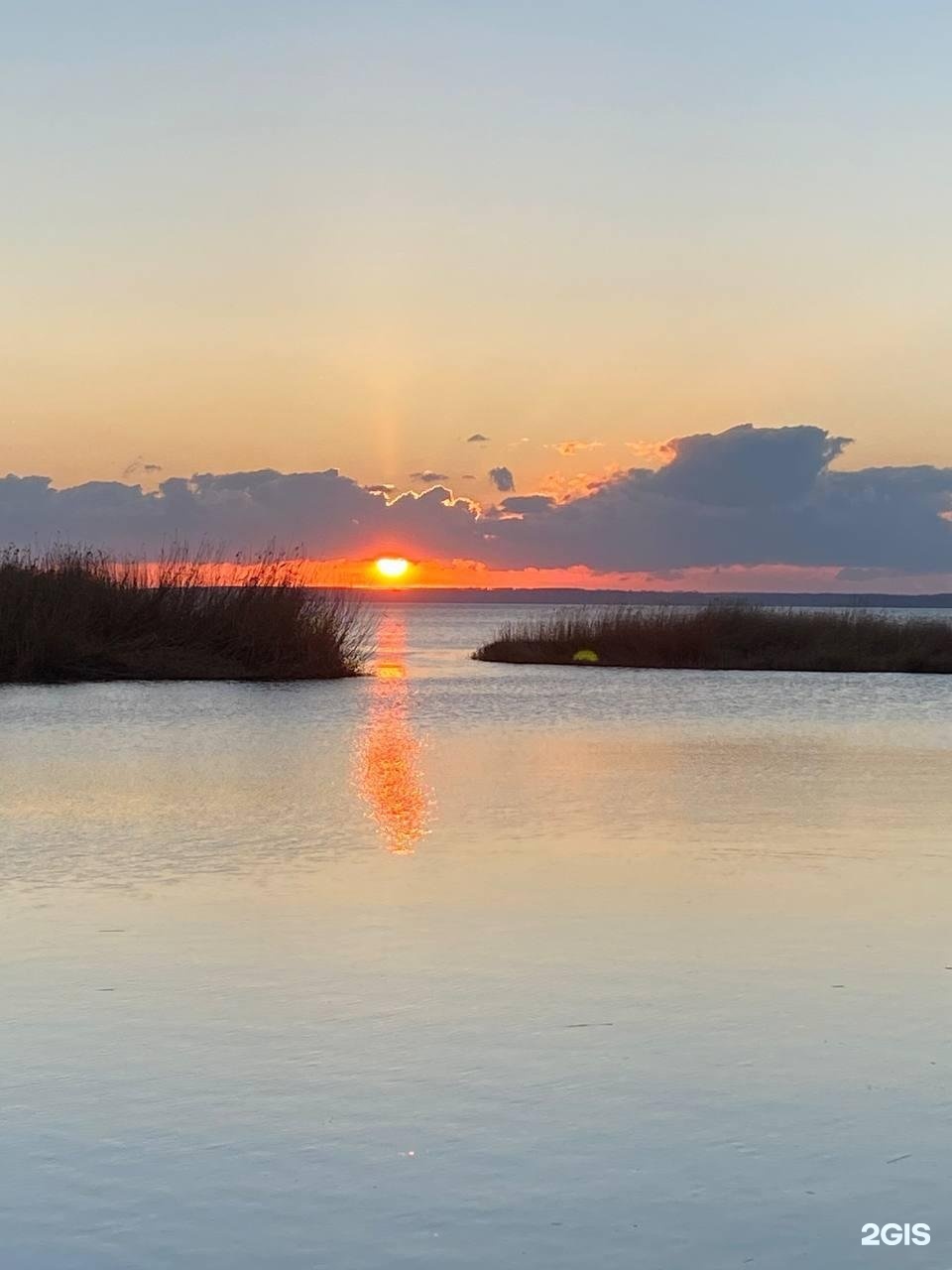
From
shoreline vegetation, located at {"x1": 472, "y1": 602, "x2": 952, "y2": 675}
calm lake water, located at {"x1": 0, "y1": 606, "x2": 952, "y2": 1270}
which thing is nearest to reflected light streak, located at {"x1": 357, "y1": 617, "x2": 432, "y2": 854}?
calm lake water, located at {"x1": 0, "y1": 606, "x2": 952, "y2": 1270}

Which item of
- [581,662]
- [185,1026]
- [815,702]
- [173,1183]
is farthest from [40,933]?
[581,662]

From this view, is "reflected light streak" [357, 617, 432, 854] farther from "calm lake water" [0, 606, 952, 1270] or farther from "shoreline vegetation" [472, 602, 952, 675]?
"shoreline vegetation" [472, 602, 952, 675]

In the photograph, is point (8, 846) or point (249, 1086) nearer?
point (249, 1086)

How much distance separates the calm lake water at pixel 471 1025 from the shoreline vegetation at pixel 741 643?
16.3 meters

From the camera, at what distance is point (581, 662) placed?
25609mm

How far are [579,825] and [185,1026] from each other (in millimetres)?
3678

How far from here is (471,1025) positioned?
12.1 feet

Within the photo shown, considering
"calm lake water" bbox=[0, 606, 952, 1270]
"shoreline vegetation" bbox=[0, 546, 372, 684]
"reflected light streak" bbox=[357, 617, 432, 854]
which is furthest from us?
"shoreline vegetation" bbox=[0, 546, 372, 684]

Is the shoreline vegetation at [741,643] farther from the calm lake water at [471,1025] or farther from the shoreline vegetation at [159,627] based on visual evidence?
the calm lake water at [471,1025]

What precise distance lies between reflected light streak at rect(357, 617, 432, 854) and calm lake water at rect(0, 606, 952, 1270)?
1.9 inches

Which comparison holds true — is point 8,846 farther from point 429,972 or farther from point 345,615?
point 345,615

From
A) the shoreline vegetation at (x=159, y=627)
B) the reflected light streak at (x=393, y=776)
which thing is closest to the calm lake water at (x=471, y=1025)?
the reflected light streak at (x=393, y=776)

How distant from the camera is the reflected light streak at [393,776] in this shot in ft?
22.9

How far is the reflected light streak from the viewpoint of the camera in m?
6.98
